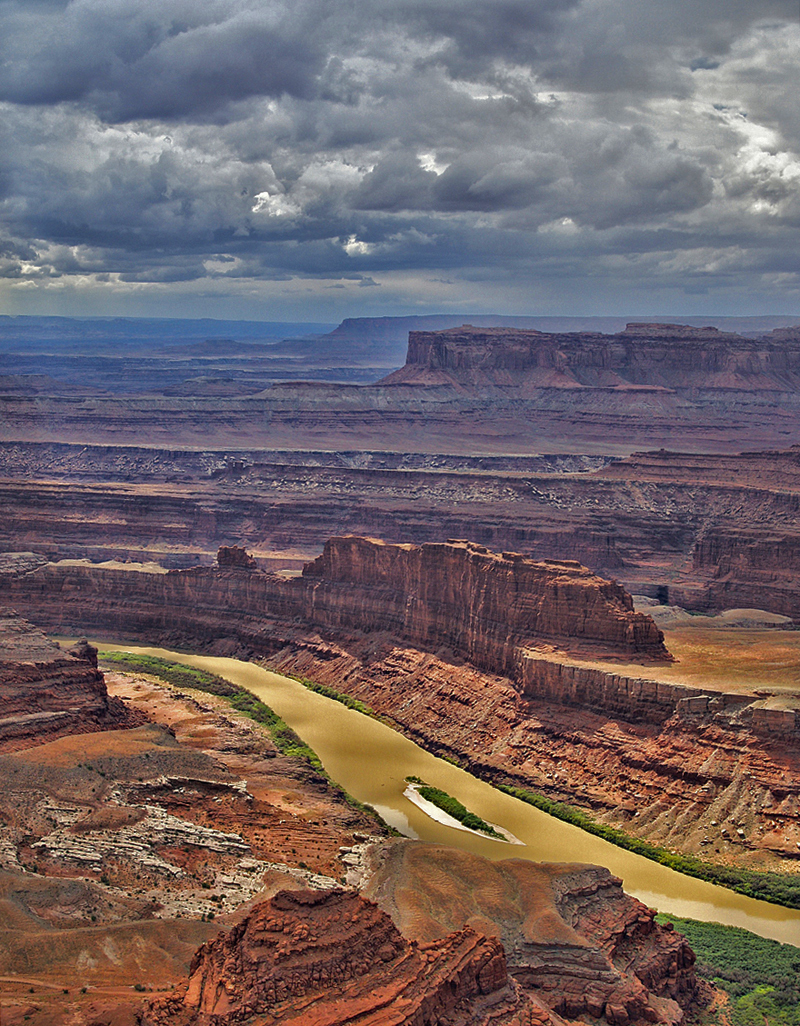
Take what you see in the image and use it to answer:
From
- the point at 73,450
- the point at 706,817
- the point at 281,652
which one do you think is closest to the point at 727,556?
the point at 281,652

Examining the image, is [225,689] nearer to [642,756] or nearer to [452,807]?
[452,807]

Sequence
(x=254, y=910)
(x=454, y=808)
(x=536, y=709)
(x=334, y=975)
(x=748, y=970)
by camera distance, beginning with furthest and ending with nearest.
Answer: (x=536, y=709)
(x=454, y=808)
(x=748, y=970)
(x=254, y=910)
(x=334, y=975)

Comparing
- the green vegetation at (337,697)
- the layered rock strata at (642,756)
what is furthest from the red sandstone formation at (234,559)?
the layered rock strata at (642,756)

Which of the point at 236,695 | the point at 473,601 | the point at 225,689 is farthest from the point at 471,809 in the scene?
the point at 225,689

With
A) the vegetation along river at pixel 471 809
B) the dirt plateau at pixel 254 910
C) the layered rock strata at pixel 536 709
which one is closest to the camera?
the dirt plateau at pixel 254 910

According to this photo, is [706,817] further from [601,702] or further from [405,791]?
[405,791]

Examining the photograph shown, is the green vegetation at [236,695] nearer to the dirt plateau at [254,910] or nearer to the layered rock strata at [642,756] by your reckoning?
the dirt plateau at [254,910]
